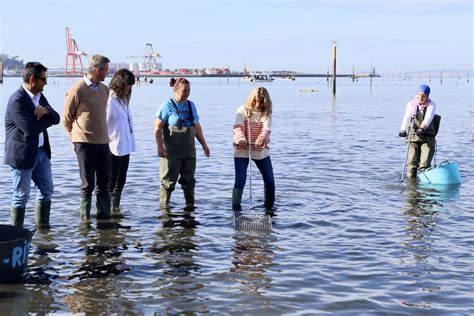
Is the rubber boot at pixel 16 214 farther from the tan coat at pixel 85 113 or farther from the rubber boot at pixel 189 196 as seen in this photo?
the rubber boot at pixel 189 196

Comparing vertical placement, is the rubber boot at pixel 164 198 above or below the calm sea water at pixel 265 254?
above

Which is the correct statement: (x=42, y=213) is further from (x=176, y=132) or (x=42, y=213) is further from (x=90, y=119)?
(x=176, y=132)

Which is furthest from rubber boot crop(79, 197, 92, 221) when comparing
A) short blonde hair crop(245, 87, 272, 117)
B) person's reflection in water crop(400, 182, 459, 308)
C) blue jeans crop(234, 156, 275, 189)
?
person's reflection in water crop(400, 182, 459, 308)

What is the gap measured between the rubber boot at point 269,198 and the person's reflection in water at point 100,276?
8.31 ft

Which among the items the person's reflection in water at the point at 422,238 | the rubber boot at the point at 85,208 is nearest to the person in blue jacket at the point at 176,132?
the rubber boot at the point at 85,208

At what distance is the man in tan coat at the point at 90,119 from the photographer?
→ 862 cm

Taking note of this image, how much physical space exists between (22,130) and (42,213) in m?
1.56

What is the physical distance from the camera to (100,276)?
23.5 ft

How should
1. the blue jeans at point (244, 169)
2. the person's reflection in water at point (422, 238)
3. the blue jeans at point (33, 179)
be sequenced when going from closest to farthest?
1. the person's reflection in water at point (422, 238)
2. the blue jeans at point (33, 179)
3. the blue jeans at point (244, 169)

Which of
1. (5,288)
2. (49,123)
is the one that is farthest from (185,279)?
(49,123)

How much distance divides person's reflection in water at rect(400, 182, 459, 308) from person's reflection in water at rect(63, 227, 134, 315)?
2.73 m

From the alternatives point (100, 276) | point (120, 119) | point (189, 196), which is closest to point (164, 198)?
point (189, 196)

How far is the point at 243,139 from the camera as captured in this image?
9742 mm

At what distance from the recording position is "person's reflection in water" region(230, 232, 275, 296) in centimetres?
707
